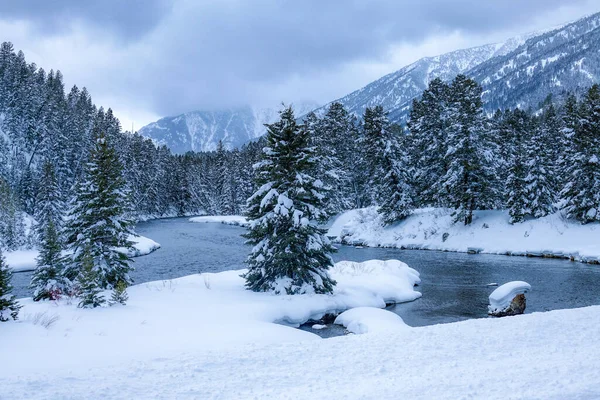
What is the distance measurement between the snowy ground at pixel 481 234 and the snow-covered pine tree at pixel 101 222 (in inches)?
1159

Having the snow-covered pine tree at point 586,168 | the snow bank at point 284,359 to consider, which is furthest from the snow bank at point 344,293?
the snow-covered pine tree at point 586,168

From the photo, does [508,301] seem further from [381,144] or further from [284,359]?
[381,144]

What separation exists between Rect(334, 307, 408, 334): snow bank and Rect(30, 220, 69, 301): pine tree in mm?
11134

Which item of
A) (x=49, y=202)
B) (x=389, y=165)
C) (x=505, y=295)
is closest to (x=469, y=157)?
(x=389, y=165)

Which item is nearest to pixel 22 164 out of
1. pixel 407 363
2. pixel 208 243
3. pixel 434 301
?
pixel 208 243

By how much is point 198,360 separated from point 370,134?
131 ft

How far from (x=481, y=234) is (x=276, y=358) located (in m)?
34.0

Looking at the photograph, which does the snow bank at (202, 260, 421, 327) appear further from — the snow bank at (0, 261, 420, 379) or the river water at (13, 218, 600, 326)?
the river water at (13, 218, 600, 326)

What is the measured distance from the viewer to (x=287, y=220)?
18484mm

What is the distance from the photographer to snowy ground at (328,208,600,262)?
31.8 meters

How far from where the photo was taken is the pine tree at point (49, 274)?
1619cm

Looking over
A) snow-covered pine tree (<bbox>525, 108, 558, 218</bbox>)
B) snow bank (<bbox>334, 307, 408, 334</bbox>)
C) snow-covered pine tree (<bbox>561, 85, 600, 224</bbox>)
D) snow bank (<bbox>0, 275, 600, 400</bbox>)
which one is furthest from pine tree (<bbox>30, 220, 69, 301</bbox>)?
snow-covered pine tree (<bbox>561, 85, 600, 224</bbox>)

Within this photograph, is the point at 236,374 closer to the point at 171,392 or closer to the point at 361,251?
the point at 171,392

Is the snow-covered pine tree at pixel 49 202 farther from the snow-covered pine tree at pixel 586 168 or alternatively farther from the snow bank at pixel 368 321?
the snow-covered pine tree at pixel 586 168
